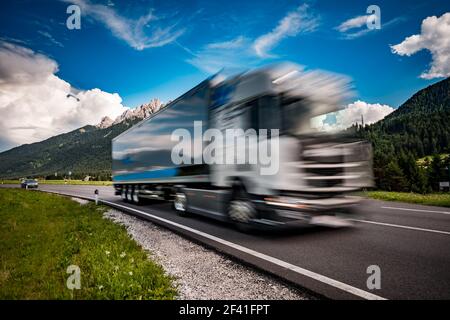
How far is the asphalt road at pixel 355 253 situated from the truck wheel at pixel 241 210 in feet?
0.94

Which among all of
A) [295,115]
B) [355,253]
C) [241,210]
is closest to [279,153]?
[295,115]

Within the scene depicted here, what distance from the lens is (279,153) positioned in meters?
5.31

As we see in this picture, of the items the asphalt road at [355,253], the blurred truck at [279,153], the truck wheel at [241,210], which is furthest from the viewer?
the truck wheel at [241,210]

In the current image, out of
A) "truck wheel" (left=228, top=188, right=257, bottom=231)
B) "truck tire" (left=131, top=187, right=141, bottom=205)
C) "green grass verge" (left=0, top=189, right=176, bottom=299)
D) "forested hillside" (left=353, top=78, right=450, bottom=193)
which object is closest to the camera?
"green grass verge" (left=0, top=189, right=176, bottom=299)

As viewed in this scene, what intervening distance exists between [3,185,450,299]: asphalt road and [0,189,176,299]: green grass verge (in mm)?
1529

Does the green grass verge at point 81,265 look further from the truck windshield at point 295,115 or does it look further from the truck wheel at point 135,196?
the truck wheel at point 135,196

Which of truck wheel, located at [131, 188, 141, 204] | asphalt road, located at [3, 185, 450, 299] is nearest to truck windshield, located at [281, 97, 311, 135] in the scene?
asphalt road, located at [3, 185, 450, 299]

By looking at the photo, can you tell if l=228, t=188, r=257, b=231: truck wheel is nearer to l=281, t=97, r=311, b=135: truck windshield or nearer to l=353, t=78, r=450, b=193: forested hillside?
l=281, t=97, r=311, b=135: truck windshield

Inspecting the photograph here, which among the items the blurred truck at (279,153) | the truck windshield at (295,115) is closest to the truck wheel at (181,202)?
the blurred truck at (279,153)

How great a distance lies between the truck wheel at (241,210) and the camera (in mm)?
6211

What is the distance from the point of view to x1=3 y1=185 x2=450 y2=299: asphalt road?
3430 millimetres

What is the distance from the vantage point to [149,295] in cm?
347
